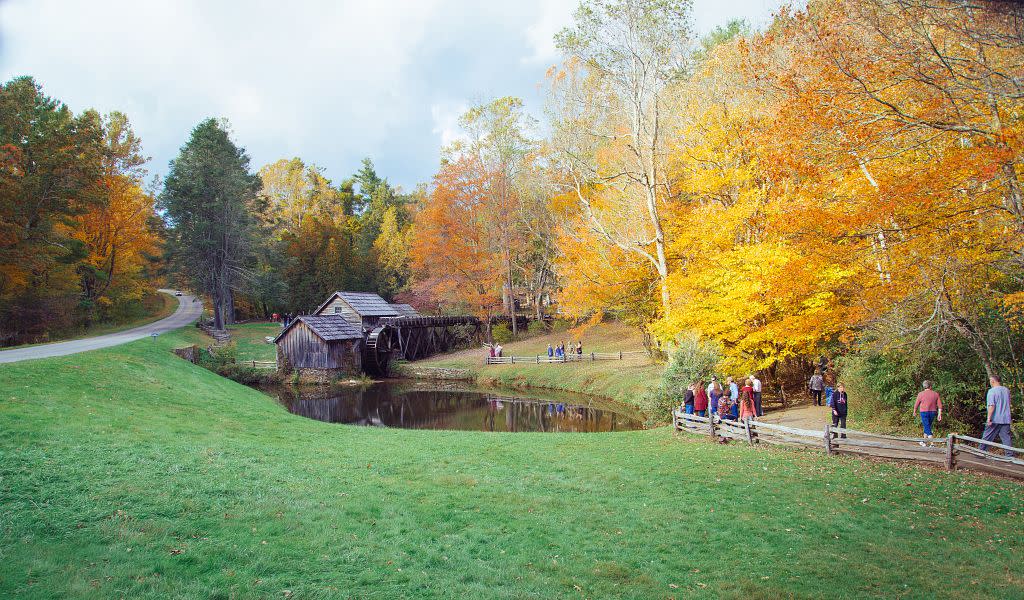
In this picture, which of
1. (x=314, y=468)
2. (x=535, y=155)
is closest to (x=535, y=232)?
(x=535, y=155)

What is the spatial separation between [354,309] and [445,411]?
15259mm

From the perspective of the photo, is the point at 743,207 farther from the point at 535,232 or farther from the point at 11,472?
the point at 535,232

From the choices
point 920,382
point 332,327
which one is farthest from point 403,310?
point 920,382

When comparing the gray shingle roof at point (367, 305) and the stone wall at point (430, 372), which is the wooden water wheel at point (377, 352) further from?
the gray shingle roof at point (367, 305)

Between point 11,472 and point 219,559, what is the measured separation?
4136 mm

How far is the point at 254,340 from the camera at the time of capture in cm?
4294

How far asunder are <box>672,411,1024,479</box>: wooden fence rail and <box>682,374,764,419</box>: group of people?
0.60m

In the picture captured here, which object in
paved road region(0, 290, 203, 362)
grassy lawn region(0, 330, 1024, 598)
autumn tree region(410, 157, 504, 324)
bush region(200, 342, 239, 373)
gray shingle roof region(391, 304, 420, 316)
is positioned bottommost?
grassy lawn region(0, 330, 1024, 598)

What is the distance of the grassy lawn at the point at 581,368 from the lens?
88.3 ft

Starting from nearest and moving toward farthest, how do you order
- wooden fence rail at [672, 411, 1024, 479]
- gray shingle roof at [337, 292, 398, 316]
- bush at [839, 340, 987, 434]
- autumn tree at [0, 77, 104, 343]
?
wooden fence rail at [672, 411, 1024, 479] → bush at [839, 340, 987, 434] → autumn tree at [0, 77, 104, 343] → gray shingle roof at [337, 292, 398, 316]

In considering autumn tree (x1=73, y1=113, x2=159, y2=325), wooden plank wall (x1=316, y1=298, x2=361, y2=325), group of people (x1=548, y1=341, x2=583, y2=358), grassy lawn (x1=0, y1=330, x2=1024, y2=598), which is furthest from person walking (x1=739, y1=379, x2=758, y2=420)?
autumn tree (x1=73, y1=113, x2=159, y2=325)

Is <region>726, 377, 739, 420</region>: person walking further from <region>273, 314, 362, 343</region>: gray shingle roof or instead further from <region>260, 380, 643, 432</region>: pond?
<region>273, 314, 362, 343</region>: gray shingle roof

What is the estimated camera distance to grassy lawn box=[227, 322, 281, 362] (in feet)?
127

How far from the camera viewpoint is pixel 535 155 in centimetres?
3994
